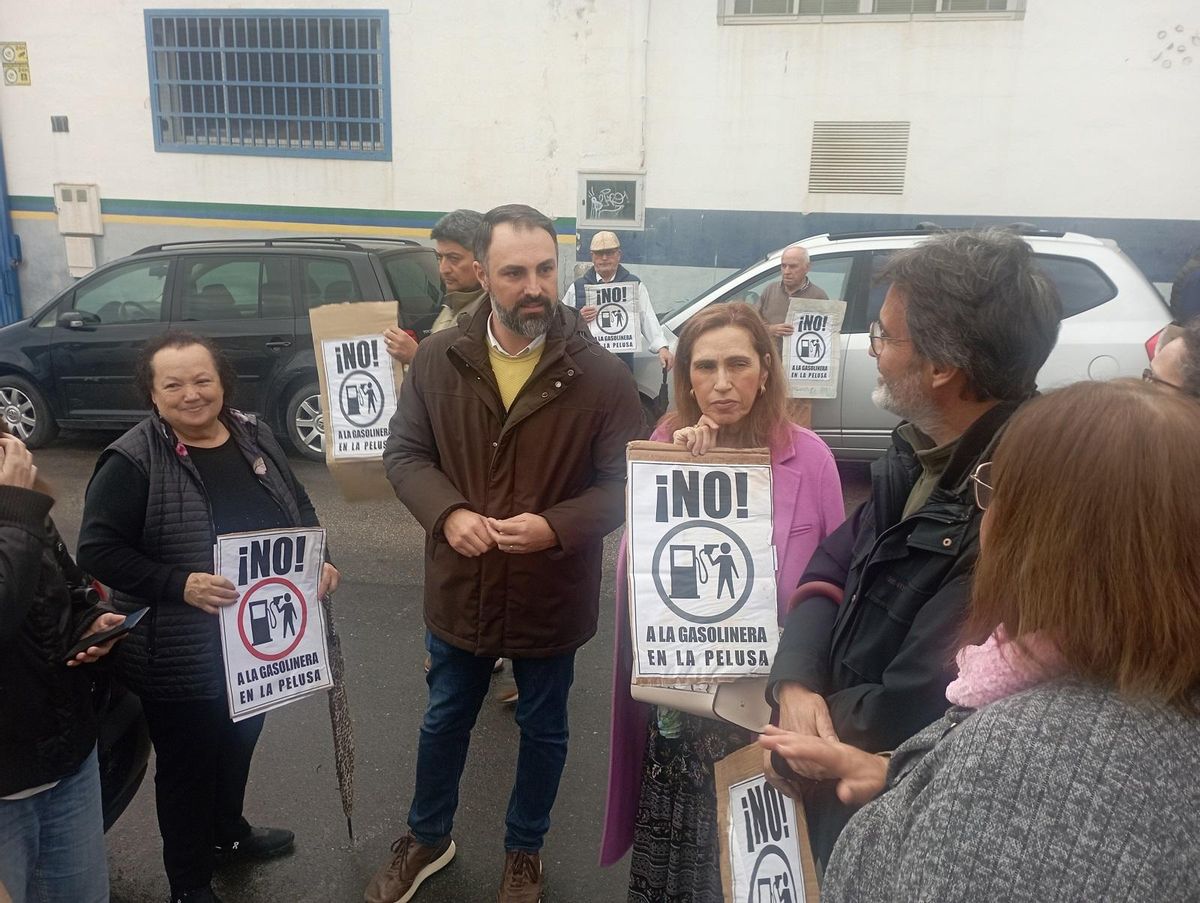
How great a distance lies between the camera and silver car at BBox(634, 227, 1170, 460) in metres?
6.49

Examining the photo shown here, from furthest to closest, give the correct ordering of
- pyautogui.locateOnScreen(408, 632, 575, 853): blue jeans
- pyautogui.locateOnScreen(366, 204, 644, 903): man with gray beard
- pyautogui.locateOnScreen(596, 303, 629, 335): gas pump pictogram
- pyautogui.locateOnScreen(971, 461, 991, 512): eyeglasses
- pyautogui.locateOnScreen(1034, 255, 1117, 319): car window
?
pyautogui.locateOnScreen(596, 303, 629, 335): gas pump pictogram < pyautogui.locateOnScreen(1034, 255, 1117, 319): car window < pyautogui.locateOnScreen(408, 632, 575, 853): blue jeans < pyautogui.locateOnScreen(366, 204, 644, 903): man with gray beard < pyautogui.locateOnScreen(971, 461, 991, 512): eyeglasses

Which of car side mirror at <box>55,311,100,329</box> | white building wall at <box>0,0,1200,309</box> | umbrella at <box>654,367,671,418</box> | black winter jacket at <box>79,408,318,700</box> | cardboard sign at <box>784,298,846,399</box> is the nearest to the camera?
black winter jacket at <box>79,408,318,700</box>

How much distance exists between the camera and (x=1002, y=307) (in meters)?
1.67

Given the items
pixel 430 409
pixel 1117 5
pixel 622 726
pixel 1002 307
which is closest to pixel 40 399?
pixel 430 409

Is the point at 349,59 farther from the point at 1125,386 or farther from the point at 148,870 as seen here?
the point at 1125,386

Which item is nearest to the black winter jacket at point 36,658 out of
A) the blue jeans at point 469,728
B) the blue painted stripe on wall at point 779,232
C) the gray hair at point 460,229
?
the blue jeans at point 469,728

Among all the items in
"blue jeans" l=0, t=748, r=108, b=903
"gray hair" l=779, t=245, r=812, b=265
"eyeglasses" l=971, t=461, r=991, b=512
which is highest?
"gray hair" l=779, t=245, r=812, b=265

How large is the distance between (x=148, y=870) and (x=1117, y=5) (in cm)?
1095

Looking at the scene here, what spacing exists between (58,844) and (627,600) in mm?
1451

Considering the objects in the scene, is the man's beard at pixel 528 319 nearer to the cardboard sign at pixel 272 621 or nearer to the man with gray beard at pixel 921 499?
the cardboard sign at pixel 272 621

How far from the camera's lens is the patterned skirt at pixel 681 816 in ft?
7.44

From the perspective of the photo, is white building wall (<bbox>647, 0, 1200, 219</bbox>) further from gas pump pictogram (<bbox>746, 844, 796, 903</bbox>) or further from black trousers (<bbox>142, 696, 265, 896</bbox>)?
gas pump pictogram (<bbox>746, 844, 796, 903</bbox>)

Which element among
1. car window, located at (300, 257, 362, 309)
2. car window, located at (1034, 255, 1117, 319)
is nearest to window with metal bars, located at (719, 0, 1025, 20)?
car window, located at (1034, 255, 1117, 319)

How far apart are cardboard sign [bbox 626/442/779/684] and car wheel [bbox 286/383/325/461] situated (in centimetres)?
574
